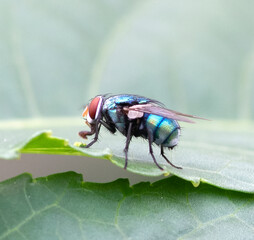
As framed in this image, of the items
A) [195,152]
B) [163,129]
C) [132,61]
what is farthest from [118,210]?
[132,61]

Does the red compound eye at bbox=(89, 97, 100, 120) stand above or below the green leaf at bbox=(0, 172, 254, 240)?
above

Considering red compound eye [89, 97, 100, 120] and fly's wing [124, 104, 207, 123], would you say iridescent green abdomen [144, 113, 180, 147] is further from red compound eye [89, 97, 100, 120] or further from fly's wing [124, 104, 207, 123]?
red compound eye [89, 97, 100, 120]

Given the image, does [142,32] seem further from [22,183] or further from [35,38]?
[22,183]

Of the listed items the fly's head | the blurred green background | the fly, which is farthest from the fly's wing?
the blurred green background

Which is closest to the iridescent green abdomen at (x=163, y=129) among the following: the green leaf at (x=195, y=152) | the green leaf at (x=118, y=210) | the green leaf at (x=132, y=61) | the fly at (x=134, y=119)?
the fly at (x=134, y=119)

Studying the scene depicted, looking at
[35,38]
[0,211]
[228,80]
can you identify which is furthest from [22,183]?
[228,80]

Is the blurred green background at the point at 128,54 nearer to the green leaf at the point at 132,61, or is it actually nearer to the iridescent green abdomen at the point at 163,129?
the green leaf at the point at 132,61

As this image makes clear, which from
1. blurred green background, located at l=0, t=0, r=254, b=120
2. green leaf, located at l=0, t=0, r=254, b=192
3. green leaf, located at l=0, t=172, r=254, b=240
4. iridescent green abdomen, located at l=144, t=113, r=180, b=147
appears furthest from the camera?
blurred green background, located at l=0, t=0, r=254, b=120
